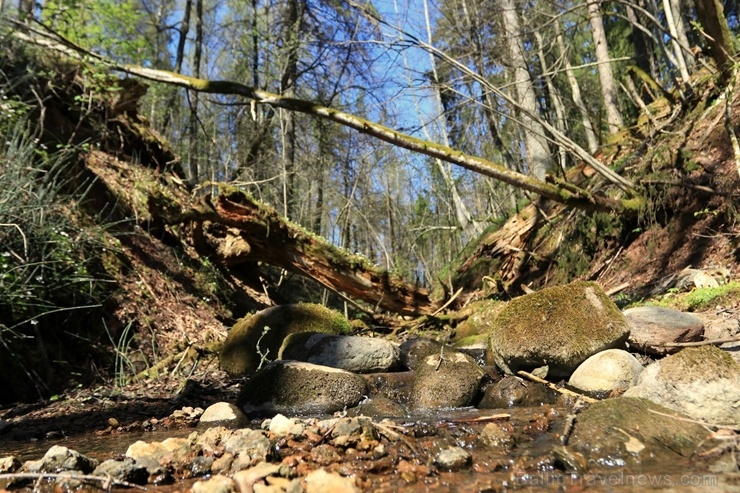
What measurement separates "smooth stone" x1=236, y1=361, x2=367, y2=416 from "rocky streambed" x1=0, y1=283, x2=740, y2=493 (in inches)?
0.5

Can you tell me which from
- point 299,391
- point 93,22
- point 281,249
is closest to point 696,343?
point 299,391

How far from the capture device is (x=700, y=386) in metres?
3.18

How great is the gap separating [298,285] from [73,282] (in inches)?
321

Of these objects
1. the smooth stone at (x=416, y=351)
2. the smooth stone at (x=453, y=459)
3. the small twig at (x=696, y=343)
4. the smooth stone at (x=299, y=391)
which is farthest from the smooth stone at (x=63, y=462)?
the small twig at (x=696, y=343)

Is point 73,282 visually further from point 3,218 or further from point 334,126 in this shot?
point 334,126

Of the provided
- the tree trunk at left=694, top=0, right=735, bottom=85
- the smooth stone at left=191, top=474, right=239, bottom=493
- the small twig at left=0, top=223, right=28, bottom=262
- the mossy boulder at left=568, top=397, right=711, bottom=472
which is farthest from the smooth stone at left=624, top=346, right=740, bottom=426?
the small twig at left=0, top=223, right=28, bottom=262

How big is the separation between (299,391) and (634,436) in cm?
316

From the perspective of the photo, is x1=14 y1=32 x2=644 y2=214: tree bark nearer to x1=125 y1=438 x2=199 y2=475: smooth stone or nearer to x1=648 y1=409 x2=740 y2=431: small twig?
x1=648 y1=409 x2=740 y2=431: small twig

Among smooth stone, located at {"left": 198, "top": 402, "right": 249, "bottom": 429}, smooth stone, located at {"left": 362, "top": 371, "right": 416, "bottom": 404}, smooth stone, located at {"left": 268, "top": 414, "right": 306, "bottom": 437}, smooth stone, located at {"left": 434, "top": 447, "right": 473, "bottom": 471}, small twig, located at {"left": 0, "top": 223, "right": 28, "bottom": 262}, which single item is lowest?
smooth stone, located at {"left": 362, "top": 371, "right": 416, "bottom": 404}

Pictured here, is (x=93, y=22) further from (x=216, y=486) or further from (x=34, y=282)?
(x=216, y=486)

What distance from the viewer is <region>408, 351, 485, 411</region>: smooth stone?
4.79 m

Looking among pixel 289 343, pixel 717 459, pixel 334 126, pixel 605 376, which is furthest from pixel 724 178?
pixel 334 126

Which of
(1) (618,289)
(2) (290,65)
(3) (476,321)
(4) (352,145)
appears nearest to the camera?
(1) (618,289)

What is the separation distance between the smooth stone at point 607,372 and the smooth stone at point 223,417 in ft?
10.3
